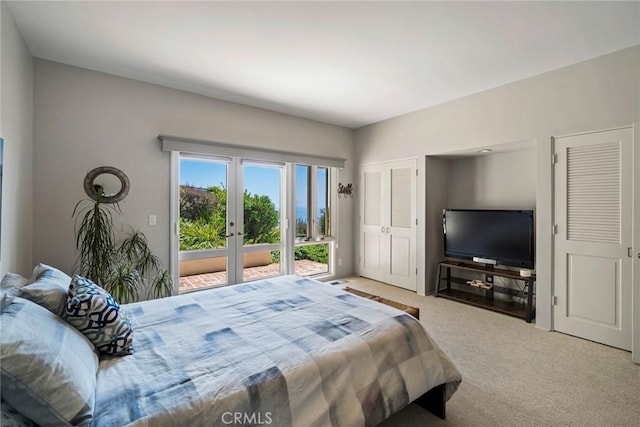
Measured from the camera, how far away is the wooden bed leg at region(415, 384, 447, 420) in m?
1.79

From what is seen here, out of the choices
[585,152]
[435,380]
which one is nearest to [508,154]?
[585,152]

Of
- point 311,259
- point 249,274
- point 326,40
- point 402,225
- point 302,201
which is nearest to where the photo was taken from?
point 326,40

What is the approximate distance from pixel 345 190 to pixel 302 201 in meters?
0.89

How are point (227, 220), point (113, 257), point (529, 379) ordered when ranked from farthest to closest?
point (227, 220) < point (113, 257) < point (529, 379)

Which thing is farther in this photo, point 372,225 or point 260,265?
point 372,225

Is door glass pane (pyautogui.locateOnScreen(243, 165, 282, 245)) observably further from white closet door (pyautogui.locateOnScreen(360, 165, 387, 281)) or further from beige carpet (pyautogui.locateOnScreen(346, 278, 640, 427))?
beige carpet (pyautogui.locateOnScreen(346, 278, 640, 427))

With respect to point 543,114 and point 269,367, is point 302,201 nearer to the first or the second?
point 543,114

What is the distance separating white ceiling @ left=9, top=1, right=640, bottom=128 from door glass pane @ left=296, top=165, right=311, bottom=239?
1.44 m

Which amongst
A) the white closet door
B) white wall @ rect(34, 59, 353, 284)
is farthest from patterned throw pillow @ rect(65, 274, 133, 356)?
the white closet door

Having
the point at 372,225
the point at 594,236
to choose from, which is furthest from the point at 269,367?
the point at 372,225

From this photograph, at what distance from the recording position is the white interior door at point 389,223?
4445mm

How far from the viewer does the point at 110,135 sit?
3.10 m

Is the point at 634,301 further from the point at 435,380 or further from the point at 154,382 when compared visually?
the point at 154,382

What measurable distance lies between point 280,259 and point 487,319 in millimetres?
2821
